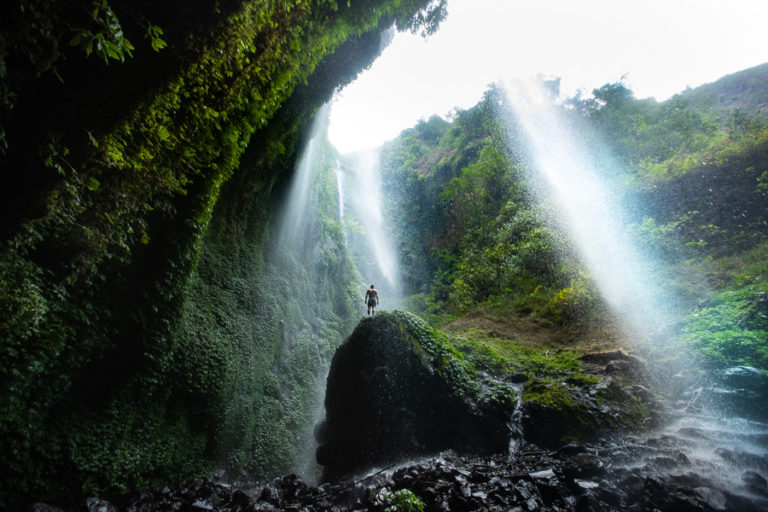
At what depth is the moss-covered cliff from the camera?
10.5 ft

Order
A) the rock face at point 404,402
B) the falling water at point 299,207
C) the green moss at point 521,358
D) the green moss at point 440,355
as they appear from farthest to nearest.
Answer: the falling water at point 299,207 → the green moss at point 521,358 → the green moss at point 440,355 → the rock face at point 404,402

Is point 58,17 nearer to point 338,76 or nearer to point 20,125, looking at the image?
point 20,125

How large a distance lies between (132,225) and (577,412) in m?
8.86

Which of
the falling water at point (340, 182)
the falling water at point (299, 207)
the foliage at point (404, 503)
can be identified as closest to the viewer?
the foliage at point (404, 503)

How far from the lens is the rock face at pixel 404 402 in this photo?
24.7ft

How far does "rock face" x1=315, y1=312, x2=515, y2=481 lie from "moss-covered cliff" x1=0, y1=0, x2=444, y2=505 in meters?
2.69

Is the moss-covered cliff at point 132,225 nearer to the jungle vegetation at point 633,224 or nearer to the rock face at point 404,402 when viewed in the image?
the rock face at point 404,402

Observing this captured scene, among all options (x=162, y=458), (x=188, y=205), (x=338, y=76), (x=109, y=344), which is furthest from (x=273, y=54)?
(x=162, y=458)

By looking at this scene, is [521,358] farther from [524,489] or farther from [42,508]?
[42,508]

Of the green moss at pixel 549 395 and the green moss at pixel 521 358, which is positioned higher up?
the green moss at pixel 521 358

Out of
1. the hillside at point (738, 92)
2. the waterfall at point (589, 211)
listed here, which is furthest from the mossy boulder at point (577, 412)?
the hillside at point (738, 92)

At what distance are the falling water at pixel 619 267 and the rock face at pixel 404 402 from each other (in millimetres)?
2787

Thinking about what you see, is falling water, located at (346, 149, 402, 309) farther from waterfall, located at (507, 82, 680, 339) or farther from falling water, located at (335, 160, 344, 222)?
waterfall, located at (507, 82, 680, 339)

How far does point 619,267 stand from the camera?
43.6ft
